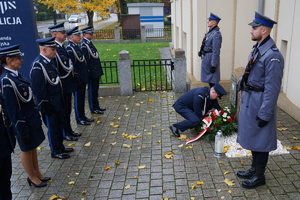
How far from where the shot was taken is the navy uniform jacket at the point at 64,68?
5.84m

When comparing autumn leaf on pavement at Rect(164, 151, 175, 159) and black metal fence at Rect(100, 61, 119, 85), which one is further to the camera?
black metal fence at Rect(100, 61, 119, 85)

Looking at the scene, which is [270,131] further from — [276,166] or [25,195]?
[25,195]

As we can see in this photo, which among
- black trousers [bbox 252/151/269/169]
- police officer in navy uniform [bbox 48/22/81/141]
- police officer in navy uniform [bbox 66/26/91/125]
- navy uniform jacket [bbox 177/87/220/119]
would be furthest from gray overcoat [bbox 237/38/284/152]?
police officer in navy uniform [bbox 66/26/91/125]

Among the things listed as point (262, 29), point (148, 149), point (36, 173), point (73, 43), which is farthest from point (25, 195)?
point (262, 29)

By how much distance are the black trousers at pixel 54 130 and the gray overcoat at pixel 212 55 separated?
13.0ft

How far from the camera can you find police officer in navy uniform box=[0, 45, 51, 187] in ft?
12.9

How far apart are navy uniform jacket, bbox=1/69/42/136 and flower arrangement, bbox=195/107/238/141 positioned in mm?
3249

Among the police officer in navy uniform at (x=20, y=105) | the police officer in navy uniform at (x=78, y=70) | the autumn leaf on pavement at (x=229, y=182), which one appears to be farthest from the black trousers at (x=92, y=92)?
the autumn leaf on pavement at (x=229, y=182)

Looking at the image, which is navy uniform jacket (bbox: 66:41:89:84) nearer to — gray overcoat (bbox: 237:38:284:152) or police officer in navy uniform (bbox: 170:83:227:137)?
police officer in navy uniform (bbox: 170:83:227:137)

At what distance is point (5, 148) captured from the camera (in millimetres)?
3592

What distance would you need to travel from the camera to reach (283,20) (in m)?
7.21

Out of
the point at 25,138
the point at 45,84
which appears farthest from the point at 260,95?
the point at 45,84

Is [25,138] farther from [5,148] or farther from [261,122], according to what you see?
[261,122]

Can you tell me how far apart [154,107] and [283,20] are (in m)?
3.86
